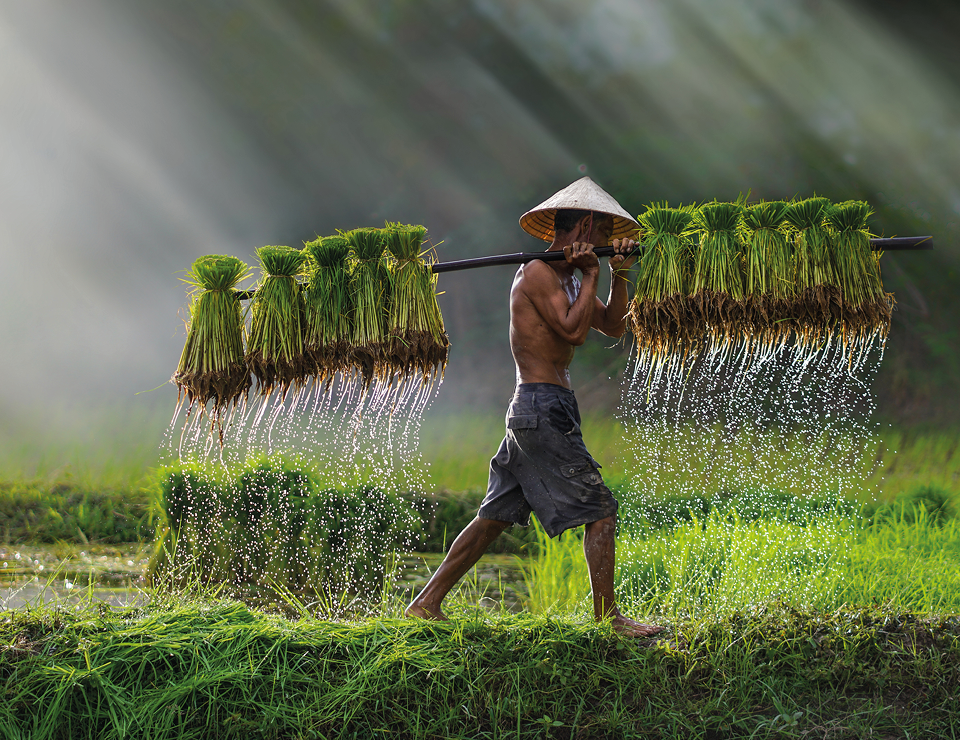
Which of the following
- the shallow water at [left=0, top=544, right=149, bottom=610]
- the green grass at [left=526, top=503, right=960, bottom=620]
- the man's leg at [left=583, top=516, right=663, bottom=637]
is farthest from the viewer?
the shallow water at [left=0, top=544, right=149, bottom=610]

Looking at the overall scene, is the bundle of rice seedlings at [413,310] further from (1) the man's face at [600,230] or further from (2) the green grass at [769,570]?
(2) the green grass at [769,570]

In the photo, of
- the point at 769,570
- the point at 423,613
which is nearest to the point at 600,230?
the point at 423,613

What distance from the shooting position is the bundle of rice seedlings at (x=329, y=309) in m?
3.50

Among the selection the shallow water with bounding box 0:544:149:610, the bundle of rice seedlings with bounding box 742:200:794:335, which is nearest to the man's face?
the bundle of rice seedlings with bounding box 742:200:794:335

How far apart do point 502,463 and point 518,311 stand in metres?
0.74

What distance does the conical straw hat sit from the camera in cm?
325

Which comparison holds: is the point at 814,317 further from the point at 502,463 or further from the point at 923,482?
the point at 923,482

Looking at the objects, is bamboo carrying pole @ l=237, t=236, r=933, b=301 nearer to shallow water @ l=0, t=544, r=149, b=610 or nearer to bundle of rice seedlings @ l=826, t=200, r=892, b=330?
bundle of rice seedlings @ l=826, t=200, r=892, b=330

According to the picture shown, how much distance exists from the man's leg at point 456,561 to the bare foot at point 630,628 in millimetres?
683

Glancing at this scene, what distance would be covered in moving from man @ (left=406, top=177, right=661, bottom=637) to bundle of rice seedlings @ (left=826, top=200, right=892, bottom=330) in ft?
3.29

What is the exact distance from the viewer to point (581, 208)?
3215mm

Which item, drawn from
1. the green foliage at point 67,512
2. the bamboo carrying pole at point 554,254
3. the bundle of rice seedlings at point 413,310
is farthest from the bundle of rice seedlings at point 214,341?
the green foliage at point 67,512

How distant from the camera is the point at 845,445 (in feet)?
19.1

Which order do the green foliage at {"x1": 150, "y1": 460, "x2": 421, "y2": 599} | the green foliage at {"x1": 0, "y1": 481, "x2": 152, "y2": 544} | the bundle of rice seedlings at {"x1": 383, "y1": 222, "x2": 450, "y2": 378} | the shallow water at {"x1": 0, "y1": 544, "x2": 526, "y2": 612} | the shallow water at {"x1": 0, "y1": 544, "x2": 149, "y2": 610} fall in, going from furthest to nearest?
the green foliage at {"x1": 0, "y1": 481, "x2": 152, "y2": 544}
the green foliage at {"x1": 150, "y1": 460, "x2": 421, "y2": 599}
the shallow water at {"x1": 0, "y1": 544, "x2": 149, "y2": 610}
the shallow water at {"x1": 0, "y1": 544, "x2": 526, "y2": 612}
the bundle of rice seedlings at {"x1": 383, "y1": 222, "x2": 450, "y2": 378}
